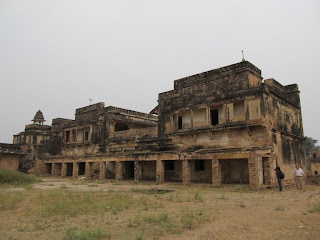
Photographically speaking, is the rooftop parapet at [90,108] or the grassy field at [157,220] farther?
the rooftop parapet at [90,108]

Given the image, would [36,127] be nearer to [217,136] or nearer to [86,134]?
[86,134]

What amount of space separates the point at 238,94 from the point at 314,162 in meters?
28.6

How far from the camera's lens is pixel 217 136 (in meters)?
17.8

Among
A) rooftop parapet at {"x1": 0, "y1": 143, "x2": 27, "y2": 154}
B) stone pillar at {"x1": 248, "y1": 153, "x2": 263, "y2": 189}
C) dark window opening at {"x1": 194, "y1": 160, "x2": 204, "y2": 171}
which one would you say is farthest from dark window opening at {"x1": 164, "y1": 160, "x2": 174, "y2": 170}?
rooftop parapet at {"x1": 0, "y1": 143, "x2": 27, "y2": 154}

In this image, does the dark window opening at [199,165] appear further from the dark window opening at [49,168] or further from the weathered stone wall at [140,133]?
the dark window opening at [49,168]

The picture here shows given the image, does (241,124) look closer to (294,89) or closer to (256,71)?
(256,71)

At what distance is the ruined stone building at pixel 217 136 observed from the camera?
1550cm

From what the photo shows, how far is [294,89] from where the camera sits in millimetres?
21094

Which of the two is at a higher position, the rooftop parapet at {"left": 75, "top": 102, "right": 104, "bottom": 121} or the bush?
the rooftop parapet at {"left": 75, "top": 102, "right": 104, "bottom": 121}

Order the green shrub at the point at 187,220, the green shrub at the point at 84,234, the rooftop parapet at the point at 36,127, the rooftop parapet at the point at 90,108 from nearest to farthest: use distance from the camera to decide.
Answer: the green shrub at the point at 84,234 < the green shrub at the point at 187,220 < the rooftop parapet at the point at 90,108 < the rooftop parapet at the point at 36,127

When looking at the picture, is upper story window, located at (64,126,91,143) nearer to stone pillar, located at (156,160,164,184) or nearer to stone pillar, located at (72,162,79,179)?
stone pillar, located at (72,162,79,179)

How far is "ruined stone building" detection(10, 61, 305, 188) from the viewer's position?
15500 mm

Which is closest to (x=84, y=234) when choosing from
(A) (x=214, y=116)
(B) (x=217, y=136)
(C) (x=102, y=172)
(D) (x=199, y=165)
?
(B) (x=217, y=136)

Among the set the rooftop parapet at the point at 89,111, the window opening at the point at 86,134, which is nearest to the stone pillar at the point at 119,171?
the rooftop parapet at the point at 89,111
